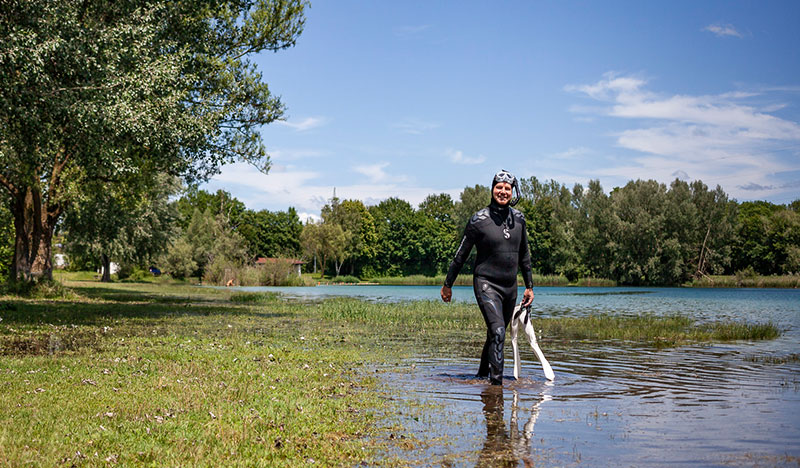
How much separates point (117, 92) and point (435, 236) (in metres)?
125

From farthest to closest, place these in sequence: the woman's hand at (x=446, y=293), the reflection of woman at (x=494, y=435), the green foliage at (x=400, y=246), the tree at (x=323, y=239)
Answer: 1. the green foliage at (x=400, y=246)
2. the tree at (x=323, y=239)
3. the woman's hand at (x=446, y=293)
4. the reflection of woman at (x=494, y=435)

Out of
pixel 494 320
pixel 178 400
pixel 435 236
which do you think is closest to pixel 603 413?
pixel 494 320

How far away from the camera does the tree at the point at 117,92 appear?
678 inches

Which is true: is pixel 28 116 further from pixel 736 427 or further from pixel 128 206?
pixel 736 427

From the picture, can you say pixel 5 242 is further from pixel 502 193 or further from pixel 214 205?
pixel 214 205

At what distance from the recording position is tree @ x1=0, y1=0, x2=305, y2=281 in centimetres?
1722

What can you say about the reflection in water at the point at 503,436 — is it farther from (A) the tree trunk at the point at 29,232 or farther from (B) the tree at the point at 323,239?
(B) the tree at the point at 323,239

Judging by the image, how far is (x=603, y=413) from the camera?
8852mm

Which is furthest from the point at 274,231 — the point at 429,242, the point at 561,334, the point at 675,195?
the point at 561,334

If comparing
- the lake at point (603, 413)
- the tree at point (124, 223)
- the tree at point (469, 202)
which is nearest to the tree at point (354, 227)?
the tree at point (469, 202)

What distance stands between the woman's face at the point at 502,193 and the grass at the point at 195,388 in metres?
3.63

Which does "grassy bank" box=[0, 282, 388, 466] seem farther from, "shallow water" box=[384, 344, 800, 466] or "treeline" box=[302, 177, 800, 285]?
"treeline" box=[302, 177, 800, 285]

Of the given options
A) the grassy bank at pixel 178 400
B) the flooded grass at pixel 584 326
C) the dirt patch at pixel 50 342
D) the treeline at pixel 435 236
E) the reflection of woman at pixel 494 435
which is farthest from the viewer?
Result: the treeline at pixel 435 236

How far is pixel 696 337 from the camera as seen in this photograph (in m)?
21.2
